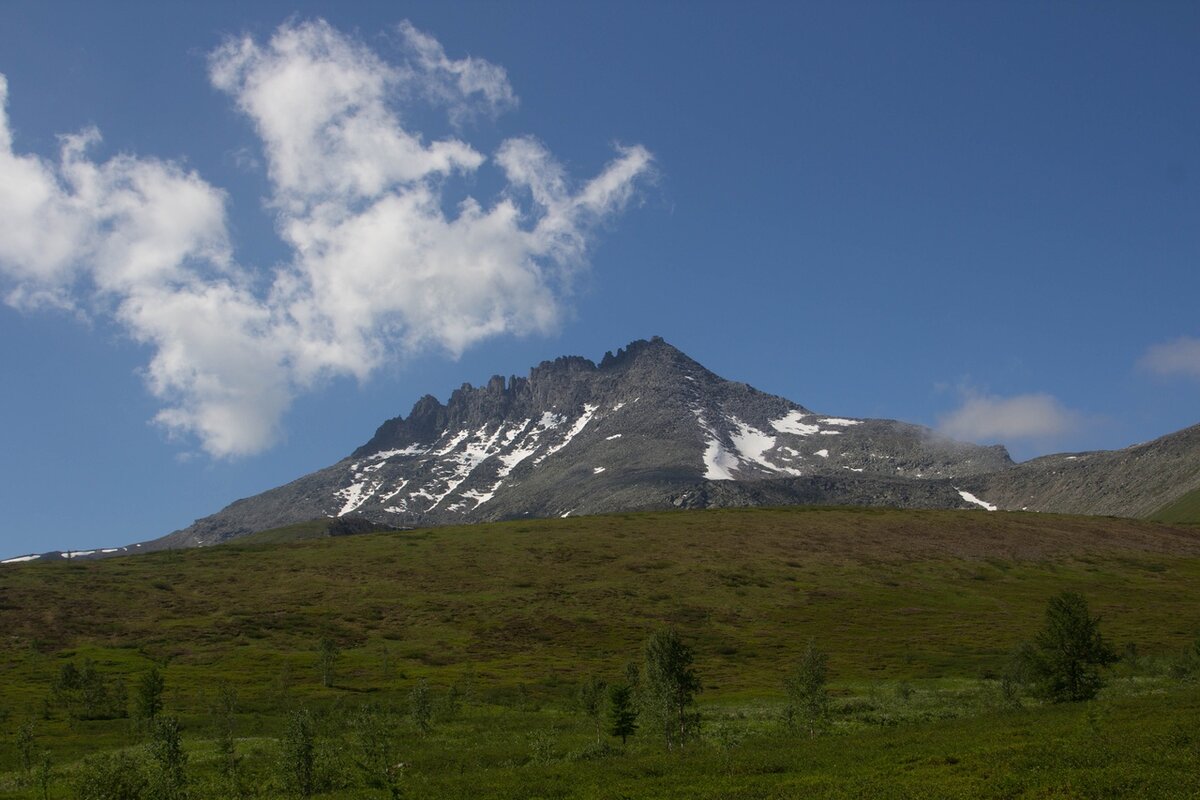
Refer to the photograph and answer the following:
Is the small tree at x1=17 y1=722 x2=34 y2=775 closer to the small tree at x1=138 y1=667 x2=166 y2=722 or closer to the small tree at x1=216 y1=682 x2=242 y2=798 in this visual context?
the small tree at x1=216 y1=682 x2=242 y2=798

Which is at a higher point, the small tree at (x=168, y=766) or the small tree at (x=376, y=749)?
the small tree at (x=168, y=766)

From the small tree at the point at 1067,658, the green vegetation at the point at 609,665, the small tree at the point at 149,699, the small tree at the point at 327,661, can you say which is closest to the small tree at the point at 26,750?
the green vegetation at the point at 609,665

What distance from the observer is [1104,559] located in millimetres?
170375

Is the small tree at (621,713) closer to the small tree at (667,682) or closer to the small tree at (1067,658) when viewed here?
the small tree at (667,682)

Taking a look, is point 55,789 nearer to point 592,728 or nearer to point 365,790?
point 365,790

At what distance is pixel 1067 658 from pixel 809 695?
19.3m

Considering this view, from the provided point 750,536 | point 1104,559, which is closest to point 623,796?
point 750,536

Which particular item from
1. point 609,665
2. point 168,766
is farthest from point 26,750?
point 609,665

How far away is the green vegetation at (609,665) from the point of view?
3878 centimetres

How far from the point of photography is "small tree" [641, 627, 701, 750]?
55.2 m

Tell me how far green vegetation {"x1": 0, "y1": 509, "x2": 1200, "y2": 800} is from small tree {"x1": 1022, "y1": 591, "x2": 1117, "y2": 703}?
1.06 m

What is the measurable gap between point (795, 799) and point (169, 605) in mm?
130421

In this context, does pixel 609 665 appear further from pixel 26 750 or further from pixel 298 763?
pixel 298 763

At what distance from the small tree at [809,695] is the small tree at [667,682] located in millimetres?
8798
